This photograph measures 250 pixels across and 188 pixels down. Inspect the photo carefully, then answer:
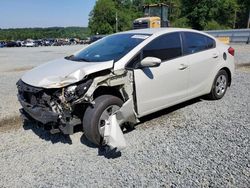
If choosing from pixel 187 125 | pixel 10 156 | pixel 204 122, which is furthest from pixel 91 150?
pixel 204 122

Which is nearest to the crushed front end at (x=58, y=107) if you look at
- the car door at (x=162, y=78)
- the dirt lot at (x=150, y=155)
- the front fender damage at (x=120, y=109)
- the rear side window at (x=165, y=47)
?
the front fender damage at (x=120, y=109)

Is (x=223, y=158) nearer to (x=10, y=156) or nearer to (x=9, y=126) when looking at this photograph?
(x=10, y=156)

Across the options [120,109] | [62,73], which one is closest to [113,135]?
[120,109]

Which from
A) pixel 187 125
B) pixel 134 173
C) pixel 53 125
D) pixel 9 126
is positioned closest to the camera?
pixel 134 173

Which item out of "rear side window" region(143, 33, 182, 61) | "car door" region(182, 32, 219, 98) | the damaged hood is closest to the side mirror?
"rear side window" region(143, 33, 182, 61)

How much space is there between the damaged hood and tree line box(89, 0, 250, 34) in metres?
50.4

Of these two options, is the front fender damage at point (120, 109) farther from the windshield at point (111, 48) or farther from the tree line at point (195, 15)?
the tree line at point (195, 15)

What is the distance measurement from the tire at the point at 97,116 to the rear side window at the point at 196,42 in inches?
78.8

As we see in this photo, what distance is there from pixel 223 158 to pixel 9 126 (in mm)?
3816

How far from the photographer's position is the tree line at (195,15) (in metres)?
58.0

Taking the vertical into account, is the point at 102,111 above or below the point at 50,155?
above

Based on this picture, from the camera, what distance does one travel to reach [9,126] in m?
5.43

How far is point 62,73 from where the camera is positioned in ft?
14.0

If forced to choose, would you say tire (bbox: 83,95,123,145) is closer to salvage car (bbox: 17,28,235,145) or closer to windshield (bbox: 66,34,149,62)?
salvage car (bbox: 17,28,235,145)
